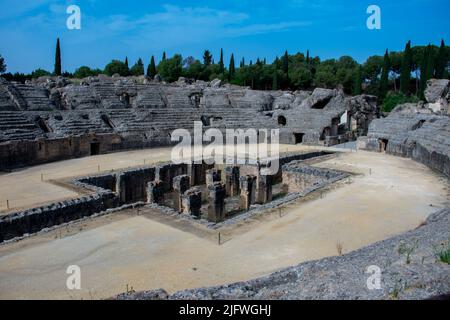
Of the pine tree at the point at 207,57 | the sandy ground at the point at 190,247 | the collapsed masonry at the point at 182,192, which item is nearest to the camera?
the sandy ground at the point at 190,247

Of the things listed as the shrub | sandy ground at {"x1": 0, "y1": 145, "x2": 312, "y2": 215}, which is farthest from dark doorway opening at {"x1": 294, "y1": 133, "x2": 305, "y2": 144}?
the shrub

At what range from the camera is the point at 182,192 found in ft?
48.2

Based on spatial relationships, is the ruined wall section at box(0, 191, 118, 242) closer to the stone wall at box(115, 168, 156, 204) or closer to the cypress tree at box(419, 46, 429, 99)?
the stone wall at box(115, 168, 156, 204)

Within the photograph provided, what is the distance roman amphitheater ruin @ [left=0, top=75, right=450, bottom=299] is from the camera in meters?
6.12

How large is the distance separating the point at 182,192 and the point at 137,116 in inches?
488

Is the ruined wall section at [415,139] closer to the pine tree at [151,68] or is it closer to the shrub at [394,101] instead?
the shrub at [394,101]

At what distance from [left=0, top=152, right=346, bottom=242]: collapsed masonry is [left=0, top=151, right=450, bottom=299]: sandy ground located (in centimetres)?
148

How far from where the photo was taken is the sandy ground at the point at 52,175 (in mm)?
11734

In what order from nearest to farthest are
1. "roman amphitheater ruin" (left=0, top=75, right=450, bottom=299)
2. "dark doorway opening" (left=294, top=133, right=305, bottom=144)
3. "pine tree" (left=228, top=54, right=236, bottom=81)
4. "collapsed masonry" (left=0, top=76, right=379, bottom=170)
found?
"roman amphitheater ruin" (left=0, top=75, right=450, bottom=299) < "collapsed masonry" (left=0, top=76, right=379, bottom=170) < "dark doorway opening" (left=294, top=133, right=305, bottom=144) < "pine tree" (left=228, top=54, right=236, bottom=81)

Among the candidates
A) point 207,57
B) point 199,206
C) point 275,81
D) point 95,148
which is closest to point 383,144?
point 199,206

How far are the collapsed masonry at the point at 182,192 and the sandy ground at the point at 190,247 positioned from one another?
148cm

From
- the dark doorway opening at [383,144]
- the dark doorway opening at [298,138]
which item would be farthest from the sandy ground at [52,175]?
the dark doorway opening at [383,144]

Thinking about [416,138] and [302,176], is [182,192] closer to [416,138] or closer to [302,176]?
[302,176]

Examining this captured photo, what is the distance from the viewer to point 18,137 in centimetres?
1805
